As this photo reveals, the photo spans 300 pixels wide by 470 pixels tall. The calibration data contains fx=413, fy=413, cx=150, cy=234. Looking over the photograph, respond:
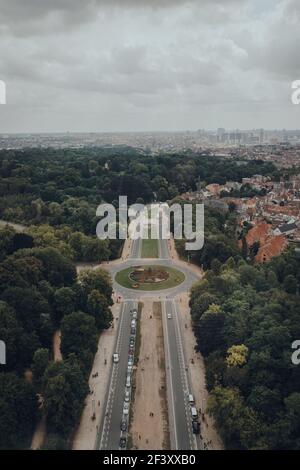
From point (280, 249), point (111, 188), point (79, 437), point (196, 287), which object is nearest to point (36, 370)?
point (79, 437)

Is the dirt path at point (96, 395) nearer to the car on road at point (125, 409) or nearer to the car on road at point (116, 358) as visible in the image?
the car on road at point (116, 358)

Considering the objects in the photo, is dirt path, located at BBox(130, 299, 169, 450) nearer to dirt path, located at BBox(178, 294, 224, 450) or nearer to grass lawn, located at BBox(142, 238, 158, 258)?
dirt path, located at BBox(178, 294, 224, 450)

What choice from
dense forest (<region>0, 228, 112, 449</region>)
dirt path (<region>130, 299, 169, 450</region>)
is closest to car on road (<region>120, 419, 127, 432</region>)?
dirt path (<region>130, 299, 169, 450</region>)

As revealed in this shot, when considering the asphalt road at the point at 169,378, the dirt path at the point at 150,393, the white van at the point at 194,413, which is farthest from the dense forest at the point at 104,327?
the dirt path at the point at 150,393

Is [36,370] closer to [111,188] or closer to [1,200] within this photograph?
[1,200]

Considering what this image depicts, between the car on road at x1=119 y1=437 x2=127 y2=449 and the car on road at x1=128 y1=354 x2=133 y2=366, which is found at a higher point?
the car on road at x1=128 y1=354 x2=133 y2=366

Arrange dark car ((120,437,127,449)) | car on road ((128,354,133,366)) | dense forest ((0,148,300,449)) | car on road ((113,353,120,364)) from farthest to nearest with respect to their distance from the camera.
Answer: car on road ((113,353,120,364)) → car on road ((128,354,133,366)) → dense forest ((0,148,300,449)) → dark car ((120,437,127,449))

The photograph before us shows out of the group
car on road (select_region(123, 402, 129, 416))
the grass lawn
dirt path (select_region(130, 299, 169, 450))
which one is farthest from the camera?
the grass lawn
